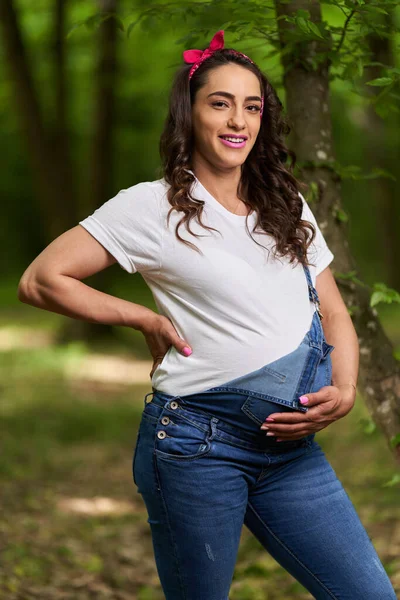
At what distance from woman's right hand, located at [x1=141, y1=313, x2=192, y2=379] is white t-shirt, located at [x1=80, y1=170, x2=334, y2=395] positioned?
24mm

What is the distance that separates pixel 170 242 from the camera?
235cm

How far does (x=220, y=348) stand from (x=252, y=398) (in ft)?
0.54

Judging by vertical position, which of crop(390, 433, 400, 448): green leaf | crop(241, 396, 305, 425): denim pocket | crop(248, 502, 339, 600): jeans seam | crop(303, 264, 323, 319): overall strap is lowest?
crop(390, 433, 400, 448): green leaf

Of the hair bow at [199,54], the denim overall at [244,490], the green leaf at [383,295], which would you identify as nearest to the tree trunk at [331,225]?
the green leaf at [383,295]

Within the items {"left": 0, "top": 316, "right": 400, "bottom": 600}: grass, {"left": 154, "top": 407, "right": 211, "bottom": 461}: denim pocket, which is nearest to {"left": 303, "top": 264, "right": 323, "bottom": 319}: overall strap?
{"left": 154, "top": 407, "right": 211, "bottom": 461}: denim pocket

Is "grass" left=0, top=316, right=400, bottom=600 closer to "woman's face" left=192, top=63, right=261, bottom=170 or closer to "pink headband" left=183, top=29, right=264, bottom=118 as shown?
"woman's face" left=192, top=63, right=261, bottom=170

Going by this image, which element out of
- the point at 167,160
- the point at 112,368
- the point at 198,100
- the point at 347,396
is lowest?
the point at 112,368

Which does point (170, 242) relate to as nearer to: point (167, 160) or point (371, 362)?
point (167, 160)

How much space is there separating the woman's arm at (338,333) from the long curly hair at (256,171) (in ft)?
0.58

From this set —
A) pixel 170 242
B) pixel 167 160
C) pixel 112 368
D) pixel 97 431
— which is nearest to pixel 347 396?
pixel 170 242

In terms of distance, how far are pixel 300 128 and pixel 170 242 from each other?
1.44 meters

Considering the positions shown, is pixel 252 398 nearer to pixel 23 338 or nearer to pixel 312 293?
pixel 312 293

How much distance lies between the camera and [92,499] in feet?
20.5

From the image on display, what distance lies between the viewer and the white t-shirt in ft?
7.69
